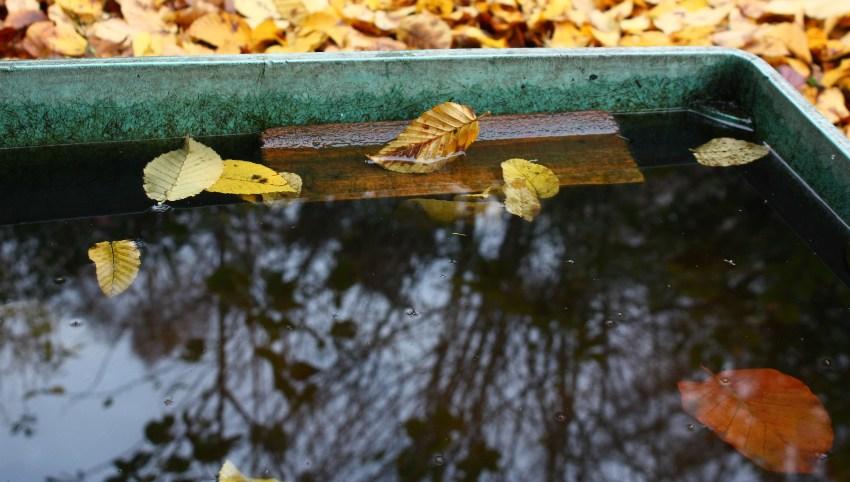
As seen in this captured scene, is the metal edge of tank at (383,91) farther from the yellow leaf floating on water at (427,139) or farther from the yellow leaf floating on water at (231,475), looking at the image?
the yellow leaf floating on water at (231,475)

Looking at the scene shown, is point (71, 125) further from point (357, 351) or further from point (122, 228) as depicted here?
point (357, 351)

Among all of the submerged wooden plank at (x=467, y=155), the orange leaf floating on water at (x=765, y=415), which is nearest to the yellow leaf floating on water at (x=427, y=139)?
the submerged wooden plank at (x=467, y=155)

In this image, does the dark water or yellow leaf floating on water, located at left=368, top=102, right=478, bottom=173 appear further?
yellow leaf floating on water, located at left=368, top=102, right=478, bottom=173

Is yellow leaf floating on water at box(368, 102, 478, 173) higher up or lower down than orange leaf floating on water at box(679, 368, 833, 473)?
higher up

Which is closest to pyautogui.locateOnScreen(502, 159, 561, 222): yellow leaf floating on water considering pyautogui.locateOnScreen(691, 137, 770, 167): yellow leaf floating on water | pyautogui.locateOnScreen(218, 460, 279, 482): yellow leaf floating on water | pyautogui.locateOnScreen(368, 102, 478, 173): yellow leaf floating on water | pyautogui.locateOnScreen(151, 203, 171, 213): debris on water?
pyautogui.locateOnScreen(368, 102, 478, 173): yellow leaf floating on water

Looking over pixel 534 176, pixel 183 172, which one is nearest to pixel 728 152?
pixel 534 176

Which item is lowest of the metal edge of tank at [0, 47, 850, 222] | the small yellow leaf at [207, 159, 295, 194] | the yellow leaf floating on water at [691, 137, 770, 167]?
the yellow leaf floating on water at [691, 137, 770, 167]

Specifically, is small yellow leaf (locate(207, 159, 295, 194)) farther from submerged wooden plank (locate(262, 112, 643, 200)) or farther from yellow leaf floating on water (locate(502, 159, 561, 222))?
yellow leaf floating on water (locate(502, 159, 561, 222))

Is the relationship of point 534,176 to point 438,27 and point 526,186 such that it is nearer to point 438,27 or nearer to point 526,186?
point 526,186

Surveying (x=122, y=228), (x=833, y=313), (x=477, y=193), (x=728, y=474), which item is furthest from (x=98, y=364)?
(x=833, y=313)
